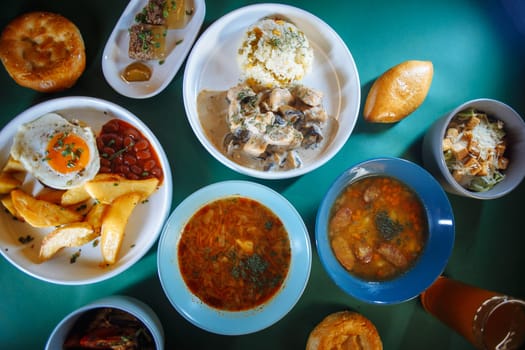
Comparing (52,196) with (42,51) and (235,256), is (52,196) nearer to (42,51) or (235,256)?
(42,51)

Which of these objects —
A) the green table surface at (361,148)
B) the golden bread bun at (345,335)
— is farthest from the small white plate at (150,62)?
the golden bread bun at (345,335)

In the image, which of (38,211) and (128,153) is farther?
(128,153)

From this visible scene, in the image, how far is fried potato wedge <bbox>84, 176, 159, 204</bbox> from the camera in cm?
202

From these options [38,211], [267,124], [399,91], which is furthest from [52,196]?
[399,91]

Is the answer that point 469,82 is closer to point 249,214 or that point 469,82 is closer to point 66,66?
point 249,214

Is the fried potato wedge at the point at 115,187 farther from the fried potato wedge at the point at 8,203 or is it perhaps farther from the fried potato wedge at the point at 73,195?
the fried potato wedge at the point at 8,203

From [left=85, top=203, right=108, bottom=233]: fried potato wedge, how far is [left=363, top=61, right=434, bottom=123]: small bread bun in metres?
1.49

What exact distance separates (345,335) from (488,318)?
26.3 inches

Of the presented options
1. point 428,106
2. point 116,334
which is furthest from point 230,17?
point 116,334

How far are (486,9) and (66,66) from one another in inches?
93.9

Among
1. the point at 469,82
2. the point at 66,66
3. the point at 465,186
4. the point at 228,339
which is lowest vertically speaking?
the point at 228,339

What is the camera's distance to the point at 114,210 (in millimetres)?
2029

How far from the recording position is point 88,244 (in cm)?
217

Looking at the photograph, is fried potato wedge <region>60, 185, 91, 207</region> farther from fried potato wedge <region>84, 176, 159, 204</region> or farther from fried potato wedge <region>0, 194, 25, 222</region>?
fried potato wedge <region>0, 194, 25, 222</region>
